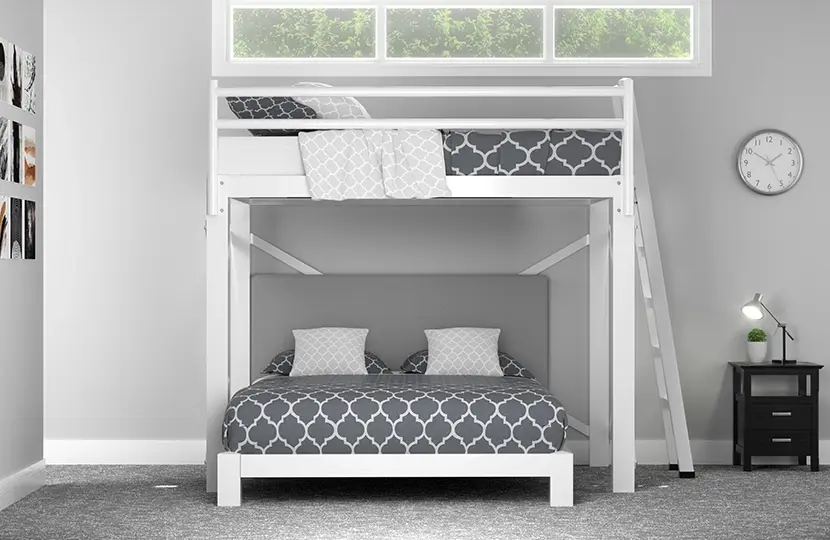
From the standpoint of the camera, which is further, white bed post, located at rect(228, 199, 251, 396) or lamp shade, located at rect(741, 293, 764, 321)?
lamp shade, located at rect(741, 293, 764, 321)

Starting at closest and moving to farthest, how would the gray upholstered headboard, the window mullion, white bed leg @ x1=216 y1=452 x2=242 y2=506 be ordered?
white bed leg @ x1=216 y1=452 x2=242 y2=506, the gray upholstered headboard, the window mullion

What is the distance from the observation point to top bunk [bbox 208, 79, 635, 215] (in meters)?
4.81

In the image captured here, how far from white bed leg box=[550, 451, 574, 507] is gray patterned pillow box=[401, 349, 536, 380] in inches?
40.5

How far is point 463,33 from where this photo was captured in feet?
20.3

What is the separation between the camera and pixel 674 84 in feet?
20.1

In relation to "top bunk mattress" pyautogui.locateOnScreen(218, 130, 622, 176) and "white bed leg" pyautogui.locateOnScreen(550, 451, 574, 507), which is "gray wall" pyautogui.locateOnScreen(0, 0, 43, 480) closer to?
"top bunk mattress" pyautogui.locateOnScreen(218, 130, 622, 176)

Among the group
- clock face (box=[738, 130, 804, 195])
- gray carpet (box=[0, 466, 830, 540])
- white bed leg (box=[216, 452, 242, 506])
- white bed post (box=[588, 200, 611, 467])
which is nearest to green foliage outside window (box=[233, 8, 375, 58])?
white bed post (box=[588, 200, 611, 467])

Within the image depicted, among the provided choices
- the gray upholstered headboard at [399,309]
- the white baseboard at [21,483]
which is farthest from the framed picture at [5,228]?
the gray upholstered headboard at [399,309]

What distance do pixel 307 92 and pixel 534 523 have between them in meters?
2.23

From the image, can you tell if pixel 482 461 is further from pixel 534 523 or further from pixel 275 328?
pixel 275 328

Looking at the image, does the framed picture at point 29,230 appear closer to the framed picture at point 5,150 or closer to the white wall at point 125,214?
the framed picture at point 5,150

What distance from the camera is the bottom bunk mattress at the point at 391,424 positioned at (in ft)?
15.1

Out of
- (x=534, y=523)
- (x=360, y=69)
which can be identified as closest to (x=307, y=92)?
(x=360, y=69)

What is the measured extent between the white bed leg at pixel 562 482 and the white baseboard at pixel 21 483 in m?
2.54
